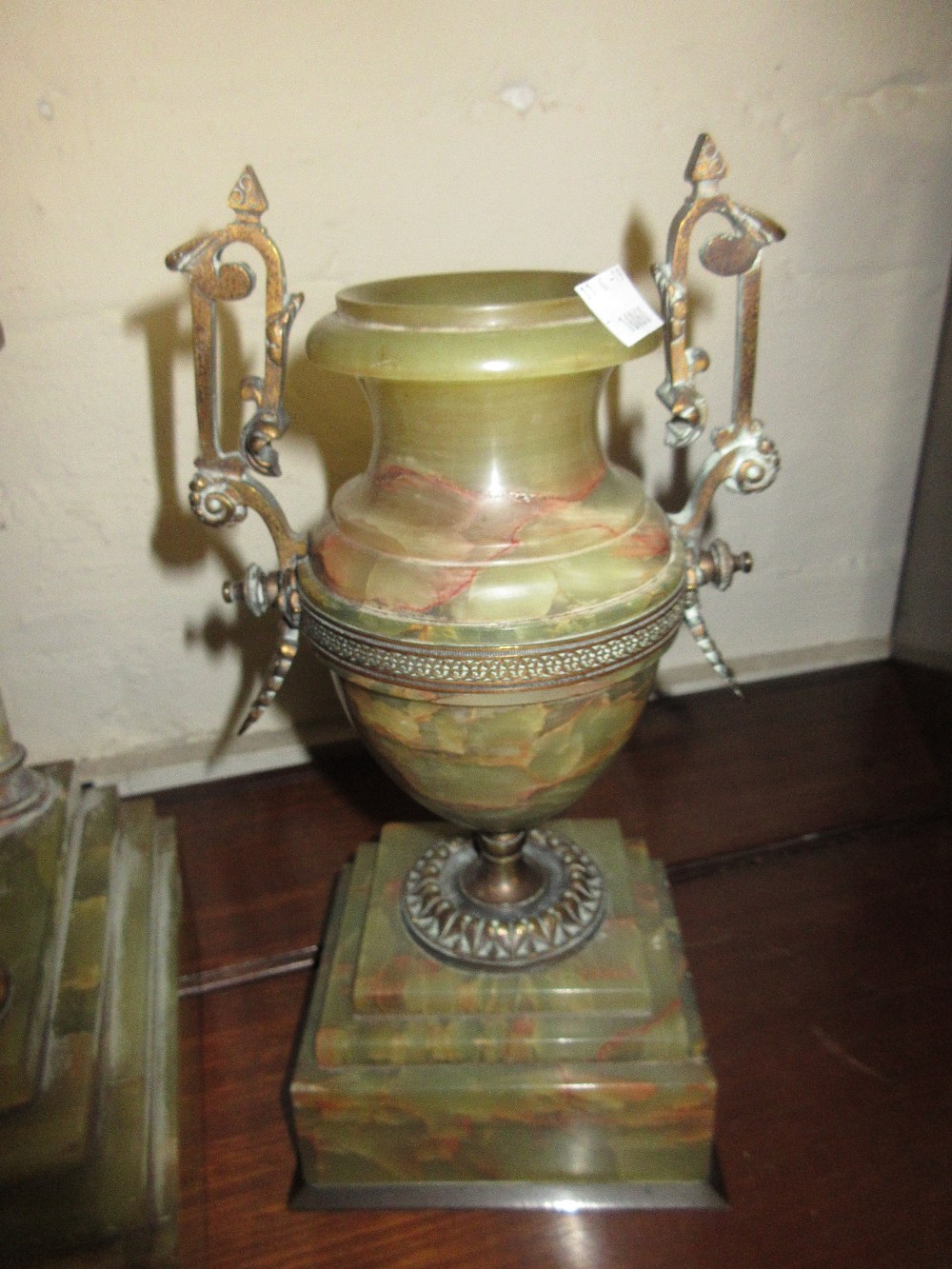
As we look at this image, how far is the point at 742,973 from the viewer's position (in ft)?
3.37

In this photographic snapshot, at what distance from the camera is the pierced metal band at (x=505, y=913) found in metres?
0.89

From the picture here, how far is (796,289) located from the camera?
1.26 metres

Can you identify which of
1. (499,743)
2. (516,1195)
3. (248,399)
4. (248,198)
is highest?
(248,198)

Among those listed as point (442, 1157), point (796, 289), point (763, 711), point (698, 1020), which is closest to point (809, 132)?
point (796, 289)

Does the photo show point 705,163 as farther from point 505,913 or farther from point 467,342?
point 505,913

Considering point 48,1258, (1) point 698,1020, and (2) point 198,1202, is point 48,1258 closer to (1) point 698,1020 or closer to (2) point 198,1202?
(2) point 198,1202

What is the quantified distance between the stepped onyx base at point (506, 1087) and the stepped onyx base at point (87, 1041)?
0.13 metres

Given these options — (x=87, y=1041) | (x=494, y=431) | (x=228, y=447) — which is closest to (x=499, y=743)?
(x=494, y=431)

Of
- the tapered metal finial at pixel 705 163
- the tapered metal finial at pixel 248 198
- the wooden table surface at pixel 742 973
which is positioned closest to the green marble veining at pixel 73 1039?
the wooden table surface at pixel 742 973

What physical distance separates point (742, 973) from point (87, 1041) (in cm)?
65

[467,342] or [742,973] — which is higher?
[467,342]

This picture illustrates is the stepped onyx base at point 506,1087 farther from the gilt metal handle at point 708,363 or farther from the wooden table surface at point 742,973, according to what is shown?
the gilt metal handle at point 708,363

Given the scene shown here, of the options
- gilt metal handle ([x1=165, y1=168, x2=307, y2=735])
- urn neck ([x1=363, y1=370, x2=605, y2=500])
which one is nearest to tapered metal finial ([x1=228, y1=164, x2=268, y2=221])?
gilt metal handle ([x1=165, y1=168, x2=307, y2=735])

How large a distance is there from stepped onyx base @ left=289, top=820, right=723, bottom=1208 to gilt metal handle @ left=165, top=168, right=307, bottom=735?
316 millimetres
